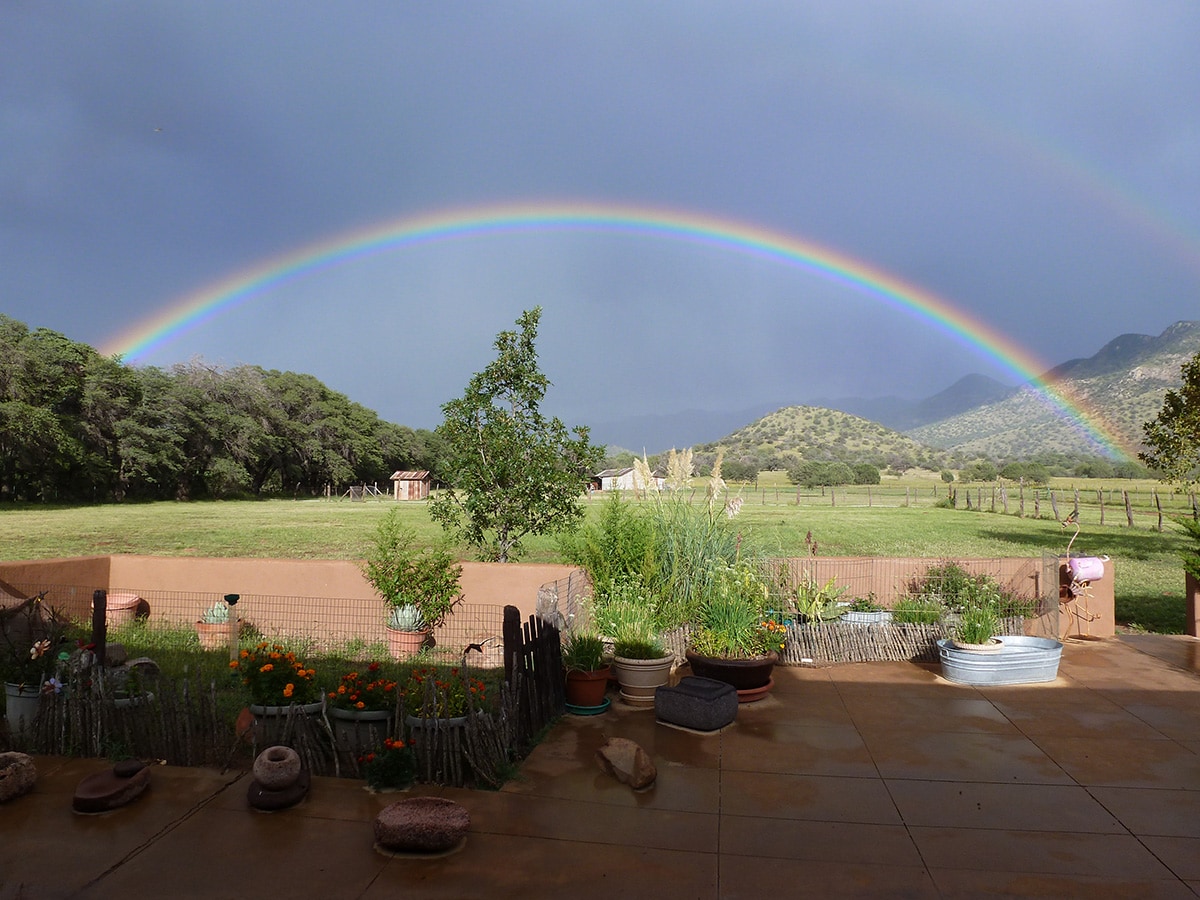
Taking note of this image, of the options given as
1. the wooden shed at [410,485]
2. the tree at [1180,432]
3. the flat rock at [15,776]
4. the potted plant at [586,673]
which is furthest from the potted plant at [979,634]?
the wooden shed at [410,485]

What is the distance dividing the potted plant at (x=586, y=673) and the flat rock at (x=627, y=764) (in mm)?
1145

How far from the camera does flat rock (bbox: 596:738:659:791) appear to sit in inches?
166

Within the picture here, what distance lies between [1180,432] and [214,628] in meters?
16.9

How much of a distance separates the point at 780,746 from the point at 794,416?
Result: 108 metres

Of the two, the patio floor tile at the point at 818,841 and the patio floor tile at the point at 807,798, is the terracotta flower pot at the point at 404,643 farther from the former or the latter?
the patio floor tile at the point at 818,841

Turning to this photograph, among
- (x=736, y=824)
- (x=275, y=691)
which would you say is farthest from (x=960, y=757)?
(x=275, y=691)

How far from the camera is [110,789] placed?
397 cm

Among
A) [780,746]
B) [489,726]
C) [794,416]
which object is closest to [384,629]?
[489,726]

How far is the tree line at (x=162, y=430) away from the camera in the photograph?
32.5m

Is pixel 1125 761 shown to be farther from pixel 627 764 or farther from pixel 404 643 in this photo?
pixel 404 643

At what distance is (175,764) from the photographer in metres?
4.64

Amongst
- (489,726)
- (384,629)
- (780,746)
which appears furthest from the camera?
(384,629)

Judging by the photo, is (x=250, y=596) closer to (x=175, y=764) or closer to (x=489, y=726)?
(x=175, y=764)

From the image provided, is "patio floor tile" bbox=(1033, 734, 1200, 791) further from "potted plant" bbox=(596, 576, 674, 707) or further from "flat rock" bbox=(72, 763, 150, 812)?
"flat rock" bbox=(72, 763, 150, 812)
